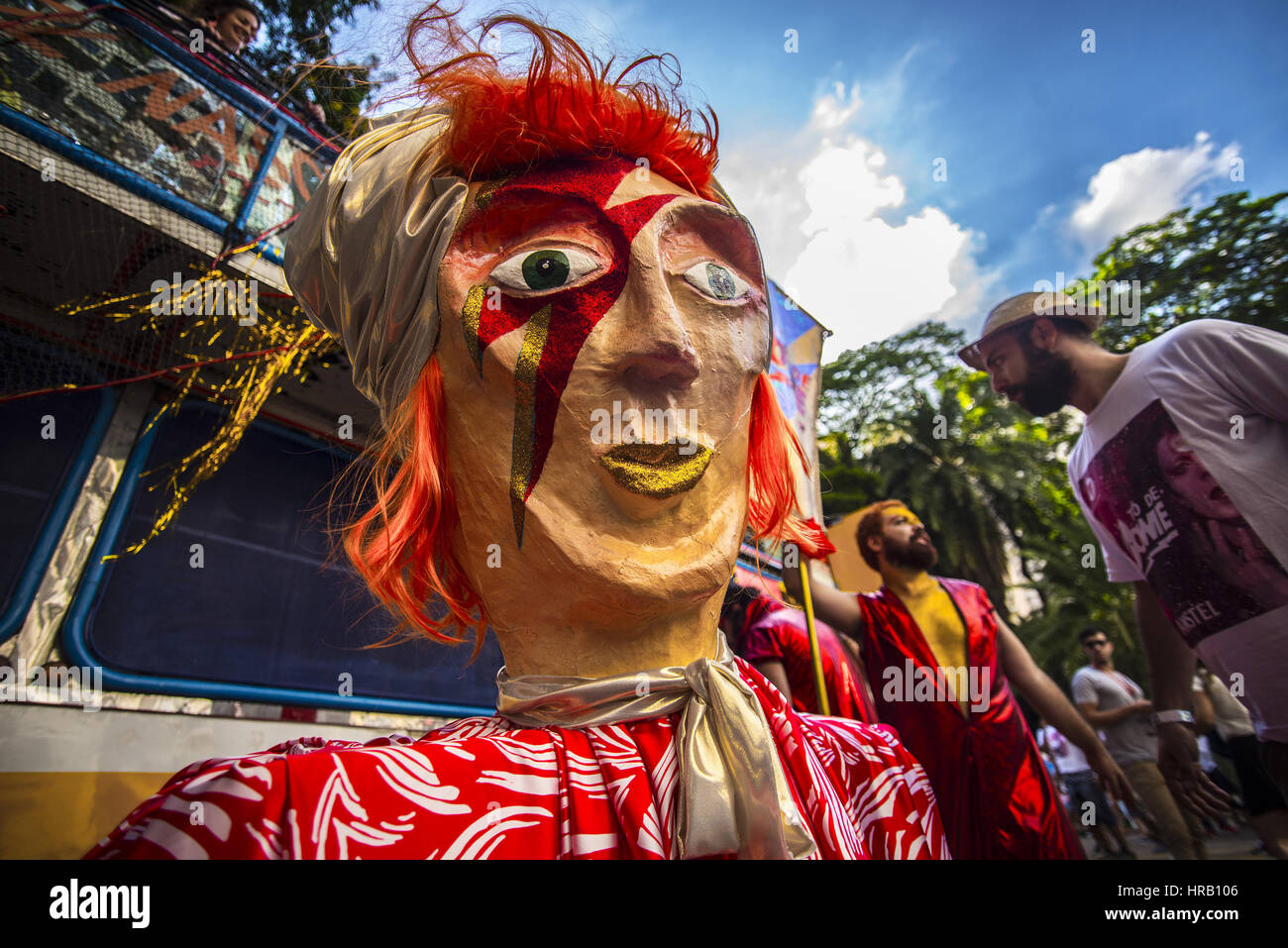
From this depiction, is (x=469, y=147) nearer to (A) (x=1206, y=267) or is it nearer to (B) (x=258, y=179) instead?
(B) (x=258, y=179)

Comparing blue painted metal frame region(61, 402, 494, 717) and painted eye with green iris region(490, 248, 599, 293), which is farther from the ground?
painted eye with green iris region(490, 248, 599, 293)

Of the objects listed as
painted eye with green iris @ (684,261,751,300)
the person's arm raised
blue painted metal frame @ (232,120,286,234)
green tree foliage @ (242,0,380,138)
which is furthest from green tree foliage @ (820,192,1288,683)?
blue painted metal frame @ (232,120,286,234)

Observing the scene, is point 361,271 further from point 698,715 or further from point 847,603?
point 847,603

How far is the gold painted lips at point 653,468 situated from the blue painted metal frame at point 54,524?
187 centimetres

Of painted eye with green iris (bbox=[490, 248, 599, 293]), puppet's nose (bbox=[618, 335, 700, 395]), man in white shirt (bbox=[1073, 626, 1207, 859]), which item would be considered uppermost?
painted eye with green iris (bbox=[490, 248, 599, 293])

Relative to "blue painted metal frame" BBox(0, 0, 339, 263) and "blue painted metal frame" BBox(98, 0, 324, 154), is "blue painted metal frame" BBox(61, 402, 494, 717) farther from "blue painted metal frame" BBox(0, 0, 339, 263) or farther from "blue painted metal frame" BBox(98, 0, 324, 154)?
"blue painted metal frame" BBox(98, 0, 324, 154)

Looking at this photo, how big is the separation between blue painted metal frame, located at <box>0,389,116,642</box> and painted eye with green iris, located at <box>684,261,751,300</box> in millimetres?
2023

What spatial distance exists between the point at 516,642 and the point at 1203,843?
2.12m

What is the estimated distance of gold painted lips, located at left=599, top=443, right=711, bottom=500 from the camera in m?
1.01

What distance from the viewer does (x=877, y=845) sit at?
1.14 metres

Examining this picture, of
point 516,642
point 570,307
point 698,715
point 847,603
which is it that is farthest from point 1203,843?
point 570,307

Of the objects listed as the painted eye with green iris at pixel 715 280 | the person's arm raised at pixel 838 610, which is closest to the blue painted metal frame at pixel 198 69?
the painted eye with green iris at pixel 715 280

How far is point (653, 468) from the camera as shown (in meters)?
1.02

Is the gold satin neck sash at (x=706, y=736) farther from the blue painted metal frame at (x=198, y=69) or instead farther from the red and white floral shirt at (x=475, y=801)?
the blue painted metal frame at (x=198, y=69)
